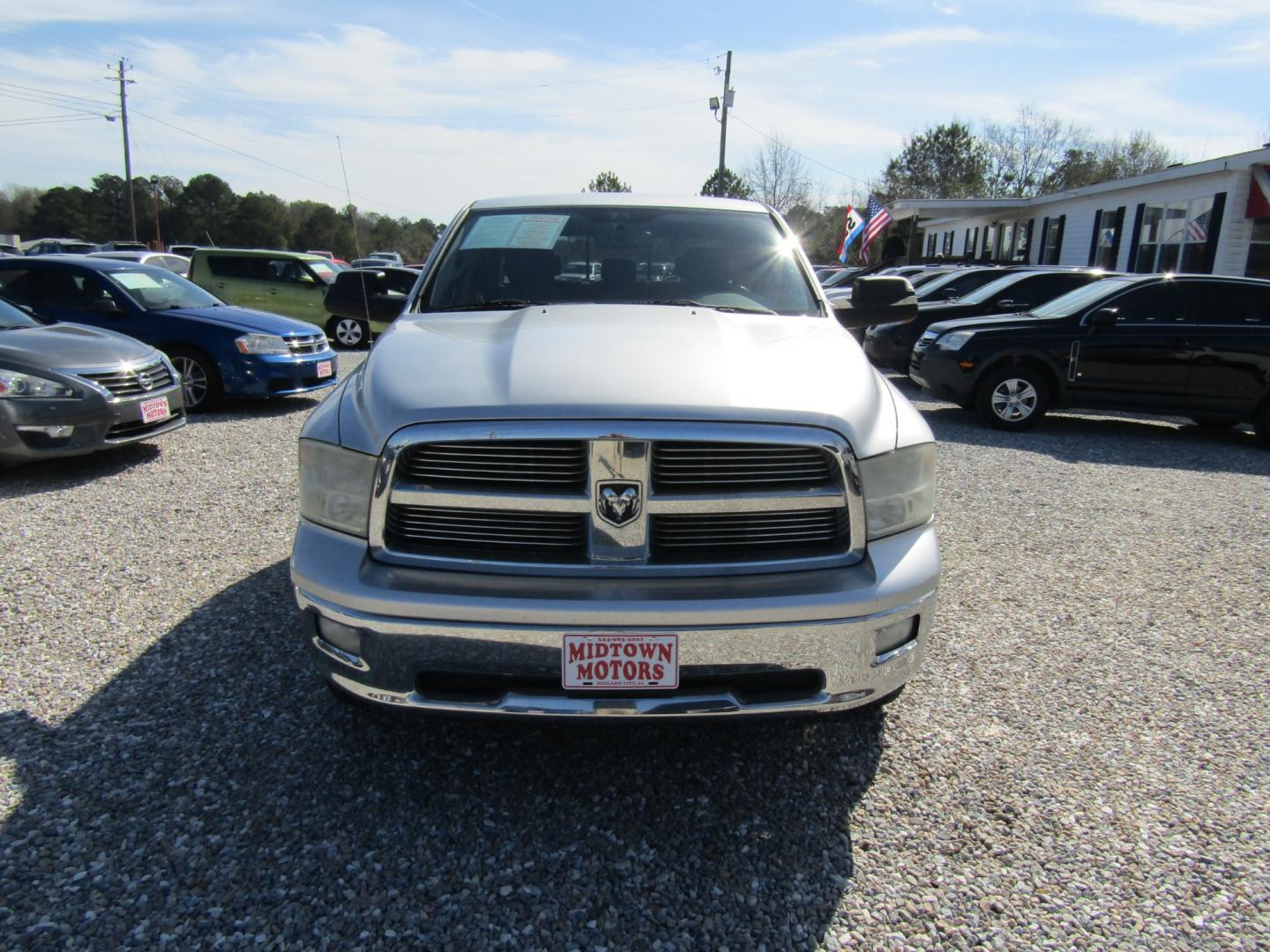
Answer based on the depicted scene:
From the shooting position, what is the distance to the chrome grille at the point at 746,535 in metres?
2.32

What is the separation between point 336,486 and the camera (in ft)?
7.81

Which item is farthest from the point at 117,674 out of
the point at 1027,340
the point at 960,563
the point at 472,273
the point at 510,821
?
the point at 1027,340

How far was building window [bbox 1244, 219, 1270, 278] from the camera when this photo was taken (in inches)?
640

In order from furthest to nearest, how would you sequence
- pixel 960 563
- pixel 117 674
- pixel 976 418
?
pixel 976 418 → pixel 960 563 → pixel 117 674

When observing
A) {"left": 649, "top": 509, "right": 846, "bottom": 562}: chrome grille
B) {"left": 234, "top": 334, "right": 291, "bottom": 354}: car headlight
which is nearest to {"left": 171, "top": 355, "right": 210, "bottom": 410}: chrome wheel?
{"left": 234, "top": 334, "right": 291, "bottom": 354}: car headlight

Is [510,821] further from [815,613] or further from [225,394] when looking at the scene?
[225,394]

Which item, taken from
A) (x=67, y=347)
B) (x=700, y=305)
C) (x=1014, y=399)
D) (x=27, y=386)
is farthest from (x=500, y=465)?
(x=1014, y=399)

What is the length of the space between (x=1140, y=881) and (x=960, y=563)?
8.48ft

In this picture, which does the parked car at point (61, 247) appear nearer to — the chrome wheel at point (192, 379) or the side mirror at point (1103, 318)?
the chrome wheel at point (192, 379)

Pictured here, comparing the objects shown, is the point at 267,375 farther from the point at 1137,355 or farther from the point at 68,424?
the point at 1137,355

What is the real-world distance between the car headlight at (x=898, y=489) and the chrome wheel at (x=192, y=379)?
26.8 ft

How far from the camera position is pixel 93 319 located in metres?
8.57

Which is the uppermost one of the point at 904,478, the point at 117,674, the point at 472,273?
the point at 472,273

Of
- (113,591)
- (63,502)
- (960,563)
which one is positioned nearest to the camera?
(113,591)
